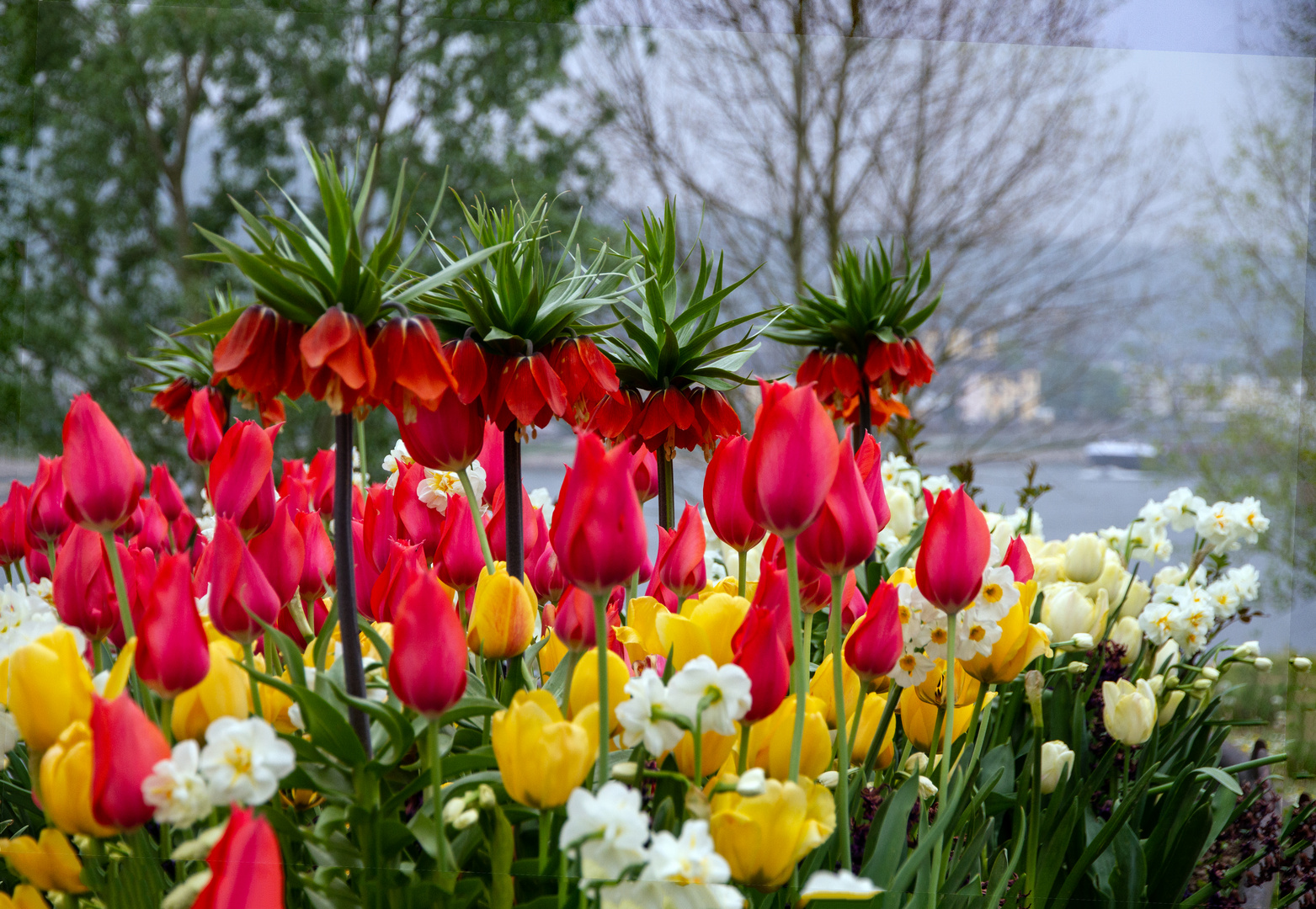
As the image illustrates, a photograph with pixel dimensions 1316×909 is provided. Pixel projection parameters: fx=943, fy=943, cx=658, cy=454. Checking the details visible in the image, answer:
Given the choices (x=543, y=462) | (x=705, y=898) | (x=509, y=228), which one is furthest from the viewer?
(x=543, y=462)

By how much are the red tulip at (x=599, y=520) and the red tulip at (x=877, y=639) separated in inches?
4.9

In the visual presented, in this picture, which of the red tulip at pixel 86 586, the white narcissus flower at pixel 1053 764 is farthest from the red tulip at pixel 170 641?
the white narcissus flower at pixel 1053 764

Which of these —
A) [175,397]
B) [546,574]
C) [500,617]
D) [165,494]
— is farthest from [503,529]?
[175,397]

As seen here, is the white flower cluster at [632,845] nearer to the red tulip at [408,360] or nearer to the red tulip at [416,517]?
the red tulip at [408,360]

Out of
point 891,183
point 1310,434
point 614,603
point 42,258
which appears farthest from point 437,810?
point 42,258

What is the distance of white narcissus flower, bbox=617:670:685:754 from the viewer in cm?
31

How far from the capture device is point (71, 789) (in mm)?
287

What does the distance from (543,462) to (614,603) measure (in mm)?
1418

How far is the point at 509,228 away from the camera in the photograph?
480 millimetres

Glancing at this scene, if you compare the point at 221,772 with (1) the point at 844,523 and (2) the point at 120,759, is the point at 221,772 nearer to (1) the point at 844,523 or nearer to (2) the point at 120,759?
(2) the point at 120,759

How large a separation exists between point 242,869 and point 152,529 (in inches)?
18.4

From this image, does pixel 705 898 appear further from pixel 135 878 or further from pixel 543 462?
pixel 543 462

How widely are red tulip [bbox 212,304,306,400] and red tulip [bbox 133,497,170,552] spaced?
1.18 feet

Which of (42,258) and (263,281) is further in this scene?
(42,258)
